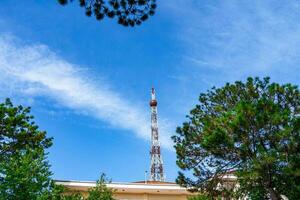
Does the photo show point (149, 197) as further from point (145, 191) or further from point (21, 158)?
point (21, 158)

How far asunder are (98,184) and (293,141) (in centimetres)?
1287

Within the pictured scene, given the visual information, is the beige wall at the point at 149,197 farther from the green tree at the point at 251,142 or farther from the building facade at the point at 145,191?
the green tree at the point at 251,142

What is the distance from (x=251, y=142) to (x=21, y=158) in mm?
12103

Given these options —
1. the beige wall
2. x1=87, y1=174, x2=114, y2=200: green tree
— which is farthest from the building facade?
x1=87, y1=174, x2=114, y2=200: green tree

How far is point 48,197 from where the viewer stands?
2236 centimetres

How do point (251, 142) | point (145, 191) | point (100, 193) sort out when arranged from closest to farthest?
1. point (251, 142)
2. point (100, 193)
3. point (145, 191)

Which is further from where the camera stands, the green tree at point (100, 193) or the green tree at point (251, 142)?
the green tree at point (100, 193)

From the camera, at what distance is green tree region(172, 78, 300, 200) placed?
57.2ft

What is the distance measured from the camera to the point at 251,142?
60.0 ft

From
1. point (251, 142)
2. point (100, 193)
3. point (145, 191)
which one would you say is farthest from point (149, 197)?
point (251, 142)

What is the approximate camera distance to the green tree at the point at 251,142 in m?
17.4

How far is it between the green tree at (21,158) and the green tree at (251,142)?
732 cm

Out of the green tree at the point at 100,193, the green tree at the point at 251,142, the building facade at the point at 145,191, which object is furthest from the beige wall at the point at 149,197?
the green tree at the point at 251,142

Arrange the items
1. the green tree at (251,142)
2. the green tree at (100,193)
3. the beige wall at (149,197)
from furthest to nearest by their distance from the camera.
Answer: the beige wall at (149,197) < the green tree at (100,193) < the green tree at (251,142)
